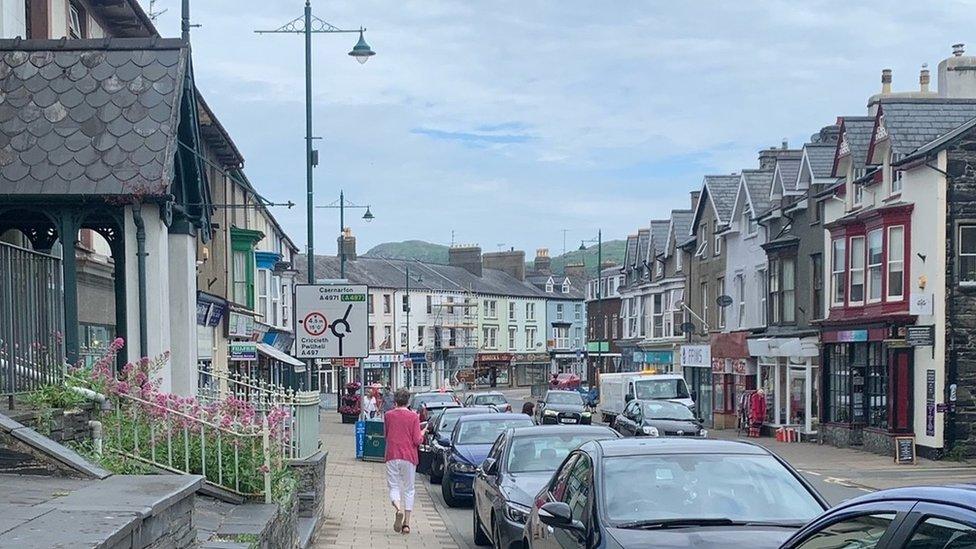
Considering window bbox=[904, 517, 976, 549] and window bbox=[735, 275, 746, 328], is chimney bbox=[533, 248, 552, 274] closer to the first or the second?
window bbox=[735, 275, 746, 328]

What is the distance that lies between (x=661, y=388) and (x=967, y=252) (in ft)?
40.9

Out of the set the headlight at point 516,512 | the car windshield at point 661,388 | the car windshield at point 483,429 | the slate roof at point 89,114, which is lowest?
the car windshield at point 661,388

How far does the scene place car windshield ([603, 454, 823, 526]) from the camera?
7.63 metres

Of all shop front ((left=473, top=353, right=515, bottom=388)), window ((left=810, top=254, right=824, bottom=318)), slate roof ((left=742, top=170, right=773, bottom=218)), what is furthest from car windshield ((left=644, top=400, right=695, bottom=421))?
shop front ((left=473, top=353, right=515, bottom=388))

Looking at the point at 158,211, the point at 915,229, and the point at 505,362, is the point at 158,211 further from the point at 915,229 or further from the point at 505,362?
the point at 505,362

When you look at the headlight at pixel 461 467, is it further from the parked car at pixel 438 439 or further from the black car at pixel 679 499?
the black car at pixel 679 499

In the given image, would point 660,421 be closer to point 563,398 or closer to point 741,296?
point 563,398

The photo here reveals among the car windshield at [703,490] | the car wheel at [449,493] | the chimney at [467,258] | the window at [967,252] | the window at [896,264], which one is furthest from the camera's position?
the chimney at [467,258]

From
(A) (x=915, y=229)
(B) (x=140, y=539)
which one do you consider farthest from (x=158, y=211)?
(A) (x=915, y=229)

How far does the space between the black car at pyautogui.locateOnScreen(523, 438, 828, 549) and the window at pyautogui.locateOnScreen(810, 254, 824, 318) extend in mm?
28714

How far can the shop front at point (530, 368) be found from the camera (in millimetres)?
103438

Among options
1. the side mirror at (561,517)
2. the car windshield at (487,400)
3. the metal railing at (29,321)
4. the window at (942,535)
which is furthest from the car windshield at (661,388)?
the window at (942,535)

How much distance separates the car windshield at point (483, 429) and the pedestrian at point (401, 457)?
434cm

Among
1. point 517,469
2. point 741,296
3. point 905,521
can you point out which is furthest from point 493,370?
point 905,521
